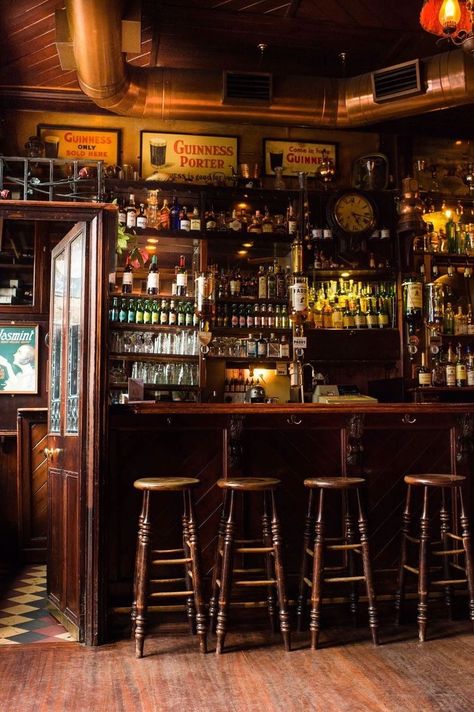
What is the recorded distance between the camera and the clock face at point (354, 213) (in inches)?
268

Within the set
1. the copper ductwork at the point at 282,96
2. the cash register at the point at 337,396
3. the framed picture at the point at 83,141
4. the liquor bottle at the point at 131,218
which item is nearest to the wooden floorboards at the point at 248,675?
the cash register at the point at 337,396

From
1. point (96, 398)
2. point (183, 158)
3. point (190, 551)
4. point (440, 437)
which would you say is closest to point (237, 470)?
point (190, 551)

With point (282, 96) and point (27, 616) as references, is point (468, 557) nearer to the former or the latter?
point (27, 616)

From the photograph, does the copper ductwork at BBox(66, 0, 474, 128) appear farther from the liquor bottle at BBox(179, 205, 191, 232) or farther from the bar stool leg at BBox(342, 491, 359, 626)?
the bar stool leg at BBox(342, 491, 359, 626)

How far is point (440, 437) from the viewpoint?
4.11m

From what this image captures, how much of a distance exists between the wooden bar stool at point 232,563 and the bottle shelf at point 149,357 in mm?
2950

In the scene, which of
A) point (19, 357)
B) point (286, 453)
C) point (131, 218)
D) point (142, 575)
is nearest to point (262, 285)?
point (131, 218)

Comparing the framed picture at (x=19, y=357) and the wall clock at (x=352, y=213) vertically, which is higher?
the wall clock at (x=352, y=213)

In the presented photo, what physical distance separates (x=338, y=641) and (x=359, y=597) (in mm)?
387

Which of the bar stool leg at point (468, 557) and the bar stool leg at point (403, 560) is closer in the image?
the bar stool leg at point (468, 557)

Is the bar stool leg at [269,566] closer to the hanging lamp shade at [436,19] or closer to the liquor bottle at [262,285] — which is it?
the hanging lamp shade at [436,19]

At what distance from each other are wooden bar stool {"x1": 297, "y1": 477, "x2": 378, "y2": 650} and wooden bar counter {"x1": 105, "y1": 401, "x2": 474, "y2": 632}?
180 mm

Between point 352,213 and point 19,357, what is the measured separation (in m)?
3.43

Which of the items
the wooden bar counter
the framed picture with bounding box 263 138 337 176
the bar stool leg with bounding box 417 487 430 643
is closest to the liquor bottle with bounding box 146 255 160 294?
the framed picture with bounding box 263 138 337 176
